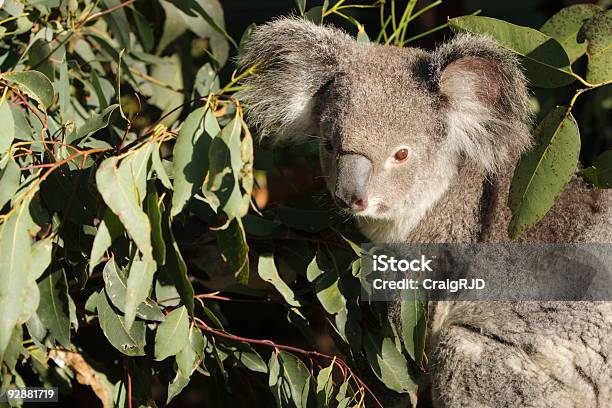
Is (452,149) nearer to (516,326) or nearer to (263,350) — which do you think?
(516,326)

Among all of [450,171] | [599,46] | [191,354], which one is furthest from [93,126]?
[599,46]

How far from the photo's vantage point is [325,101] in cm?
287

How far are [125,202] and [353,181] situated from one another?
0.88 meters

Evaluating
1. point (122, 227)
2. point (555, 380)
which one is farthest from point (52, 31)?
point (555, 380)

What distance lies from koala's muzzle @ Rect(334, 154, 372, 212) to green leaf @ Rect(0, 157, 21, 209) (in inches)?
39.5

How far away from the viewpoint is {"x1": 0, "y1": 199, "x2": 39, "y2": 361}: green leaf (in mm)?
1820

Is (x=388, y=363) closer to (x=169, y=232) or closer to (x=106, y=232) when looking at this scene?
(x=169, y=232)

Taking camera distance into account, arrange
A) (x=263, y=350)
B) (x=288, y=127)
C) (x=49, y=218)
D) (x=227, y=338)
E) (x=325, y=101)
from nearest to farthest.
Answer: (x=49, y=218), (x=227, y=338), (x=325, y=101), (x=288, y=127), (x=263, y=350)

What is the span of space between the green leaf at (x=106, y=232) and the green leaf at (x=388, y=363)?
1.02 m

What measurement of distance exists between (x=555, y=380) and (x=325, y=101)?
1.25m

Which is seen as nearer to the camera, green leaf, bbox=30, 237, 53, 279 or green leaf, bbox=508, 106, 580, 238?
green leaf, bbox=30, 237, 53, 279

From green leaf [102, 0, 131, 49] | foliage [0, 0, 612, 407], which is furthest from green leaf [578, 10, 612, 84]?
green leaf [102, 0, 131, 49]

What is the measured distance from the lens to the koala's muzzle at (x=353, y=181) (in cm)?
250

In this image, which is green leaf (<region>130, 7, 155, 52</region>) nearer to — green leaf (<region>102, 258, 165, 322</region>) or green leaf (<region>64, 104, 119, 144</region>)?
green leaf (<region>64, 104, 119, 144</region>)
